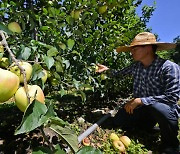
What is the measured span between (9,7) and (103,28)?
1162 millimetres

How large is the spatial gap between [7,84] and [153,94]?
7.22 ft

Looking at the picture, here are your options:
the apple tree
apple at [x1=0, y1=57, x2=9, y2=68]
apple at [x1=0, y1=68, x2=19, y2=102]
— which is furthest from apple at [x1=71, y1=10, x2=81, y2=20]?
apple at [x1=0, y1=68, x2=19, y2=102]

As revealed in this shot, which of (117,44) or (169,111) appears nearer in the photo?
(169,111)

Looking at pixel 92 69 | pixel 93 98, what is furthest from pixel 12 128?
pixel 93 98

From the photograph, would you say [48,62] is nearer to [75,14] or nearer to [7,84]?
[7,84]

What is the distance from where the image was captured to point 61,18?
1.95 metres

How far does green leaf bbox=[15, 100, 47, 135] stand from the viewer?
1.70 feet

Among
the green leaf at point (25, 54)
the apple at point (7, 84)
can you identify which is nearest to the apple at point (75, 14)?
the green leaf at point (25, 54)

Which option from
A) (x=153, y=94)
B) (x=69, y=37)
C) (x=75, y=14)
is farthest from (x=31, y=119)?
(x=153, y=94)

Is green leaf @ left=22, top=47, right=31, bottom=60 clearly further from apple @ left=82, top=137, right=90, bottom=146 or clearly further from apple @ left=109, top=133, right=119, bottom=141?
apple @ left=109, top=133, right=119, bottom=141

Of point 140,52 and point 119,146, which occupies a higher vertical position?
point 140,52

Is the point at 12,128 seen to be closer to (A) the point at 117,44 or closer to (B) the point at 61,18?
(B) the point at 61,18

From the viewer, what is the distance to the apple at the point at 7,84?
24.2 inches

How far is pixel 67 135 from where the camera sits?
0.63 meters
